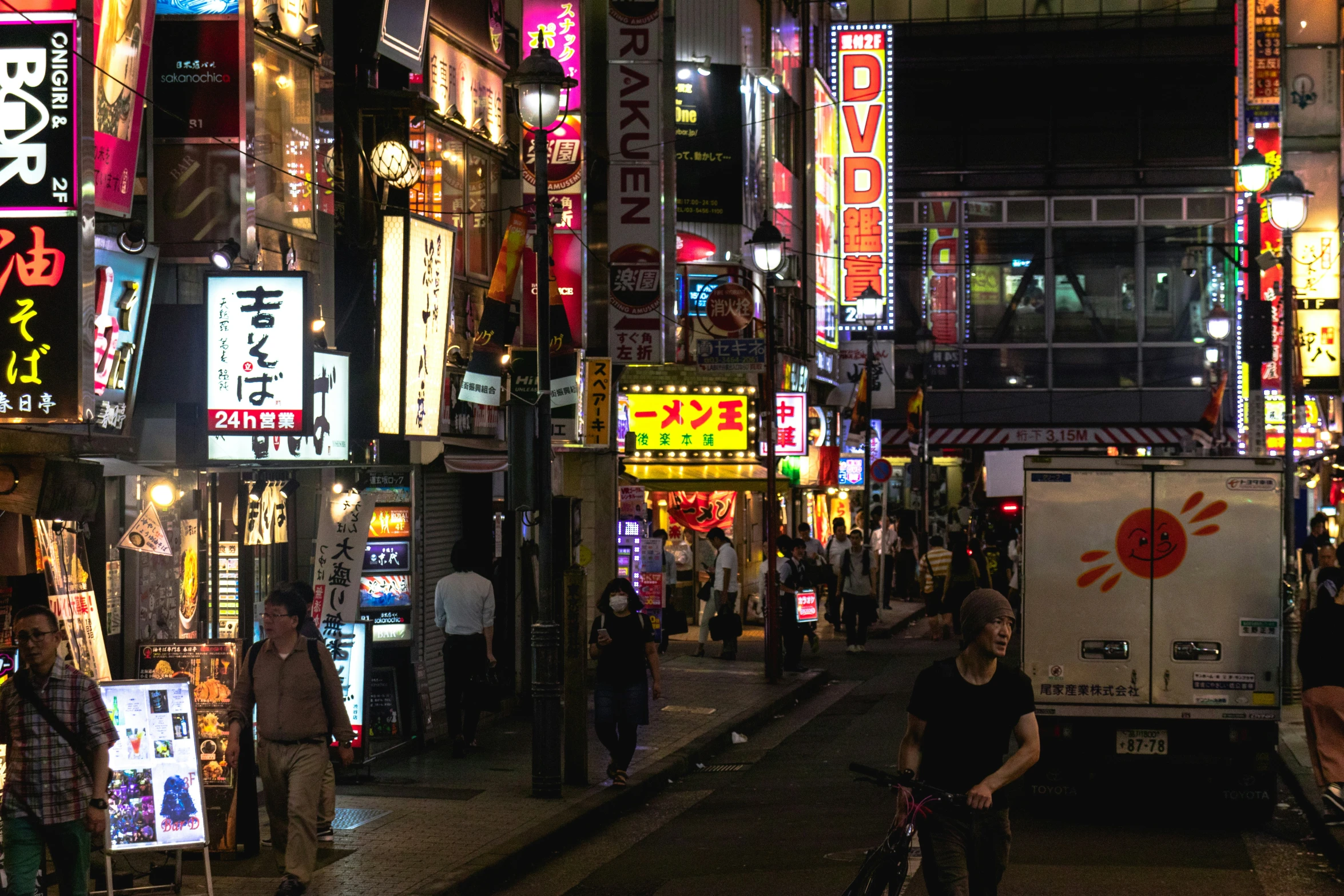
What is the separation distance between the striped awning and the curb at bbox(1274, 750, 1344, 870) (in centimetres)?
3957

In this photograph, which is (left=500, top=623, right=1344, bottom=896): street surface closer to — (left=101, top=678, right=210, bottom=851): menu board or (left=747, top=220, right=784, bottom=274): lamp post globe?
(left=101, top=678, right=210, bottom=851): menu board

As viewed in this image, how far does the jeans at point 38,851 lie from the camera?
7.85 m

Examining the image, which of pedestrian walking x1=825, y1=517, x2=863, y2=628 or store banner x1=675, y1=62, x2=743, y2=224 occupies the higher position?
store banner x1=675, y1=62, x2=743, y2=224

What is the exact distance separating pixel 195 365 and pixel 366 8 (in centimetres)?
500

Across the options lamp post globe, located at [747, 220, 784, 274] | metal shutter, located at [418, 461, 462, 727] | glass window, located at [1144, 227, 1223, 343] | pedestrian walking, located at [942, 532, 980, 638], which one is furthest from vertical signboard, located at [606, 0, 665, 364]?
glass window, located at [1144, 227, 1223, 343]

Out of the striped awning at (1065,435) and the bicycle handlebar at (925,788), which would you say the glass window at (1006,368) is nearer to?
the striped awning at (1065,435)

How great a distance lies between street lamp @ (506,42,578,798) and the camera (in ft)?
44.1

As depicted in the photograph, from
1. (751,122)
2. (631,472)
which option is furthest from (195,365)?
(751,122)

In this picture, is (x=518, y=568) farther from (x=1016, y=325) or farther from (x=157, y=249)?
(x=1016, y=325)

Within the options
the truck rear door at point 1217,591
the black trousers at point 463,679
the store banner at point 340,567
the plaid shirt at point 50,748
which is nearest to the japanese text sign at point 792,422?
the black trousers at point 463,679

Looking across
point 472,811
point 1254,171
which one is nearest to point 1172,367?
point 1254,171

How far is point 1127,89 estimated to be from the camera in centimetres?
5478

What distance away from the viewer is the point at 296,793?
9.90 m

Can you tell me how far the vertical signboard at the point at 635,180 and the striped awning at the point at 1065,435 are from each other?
32328 mm
